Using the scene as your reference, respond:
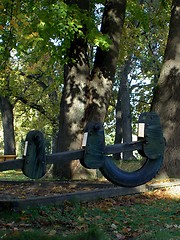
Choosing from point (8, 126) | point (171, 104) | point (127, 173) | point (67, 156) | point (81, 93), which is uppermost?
point (81, 93)

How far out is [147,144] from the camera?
4254 millimetres

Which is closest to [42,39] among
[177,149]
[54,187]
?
[54,187]

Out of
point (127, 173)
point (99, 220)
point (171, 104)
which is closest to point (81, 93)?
point (171, 104)

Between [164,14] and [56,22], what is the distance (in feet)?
28.4

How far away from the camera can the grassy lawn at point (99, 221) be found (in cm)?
606

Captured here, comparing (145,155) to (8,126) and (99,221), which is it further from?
(8,126)

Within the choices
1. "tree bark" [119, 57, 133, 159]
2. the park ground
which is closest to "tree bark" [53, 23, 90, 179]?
the park ground

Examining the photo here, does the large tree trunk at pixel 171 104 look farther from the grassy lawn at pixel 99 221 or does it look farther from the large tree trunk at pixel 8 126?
the large tree trunk at pixel 8 126

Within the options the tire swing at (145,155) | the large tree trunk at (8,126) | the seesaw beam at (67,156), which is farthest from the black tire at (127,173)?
the large tree trunk at (8,126)

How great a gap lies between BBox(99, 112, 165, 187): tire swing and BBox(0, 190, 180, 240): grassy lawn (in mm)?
1044

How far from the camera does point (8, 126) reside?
101 ft

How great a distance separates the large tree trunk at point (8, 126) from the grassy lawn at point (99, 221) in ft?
72.2

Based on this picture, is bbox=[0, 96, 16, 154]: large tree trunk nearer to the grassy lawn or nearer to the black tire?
the grassy lawn

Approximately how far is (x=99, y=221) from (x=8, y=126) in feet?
79.4
